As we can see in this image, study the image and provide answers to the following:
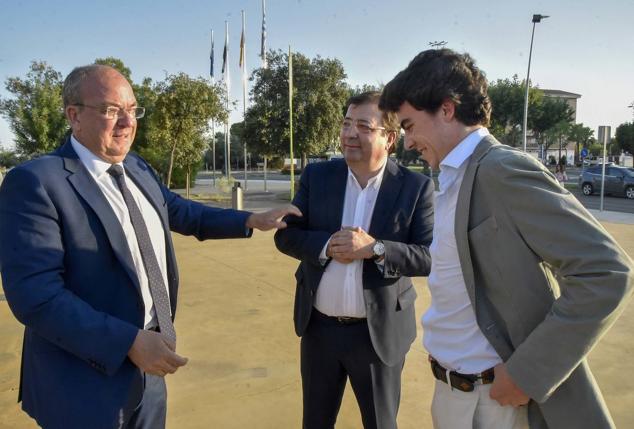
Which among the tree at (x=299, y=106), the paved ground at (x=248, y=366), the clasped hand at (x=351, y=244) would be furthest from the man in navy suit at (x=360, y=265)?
the tree at (x=299, y=106)

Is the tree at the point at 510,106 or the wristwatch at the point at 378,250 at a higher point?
the tree at the point at 510,106

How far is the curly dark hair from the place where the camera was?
1.50m

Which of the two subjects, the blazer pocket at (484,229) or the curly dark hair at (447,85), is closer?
the blazer pocket at (484,229)

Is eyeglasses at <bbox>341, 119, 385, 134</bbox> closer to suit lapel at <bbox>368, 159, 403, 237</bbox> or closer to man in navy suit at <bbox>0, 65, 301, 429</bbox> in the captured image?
suit lapel at <bbox>368, 159, 403, 237</bbox>

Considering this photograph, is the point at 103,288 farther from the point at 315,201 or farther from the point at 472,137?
the point at 472,137

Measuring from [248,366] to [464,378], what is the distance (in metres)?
2.70

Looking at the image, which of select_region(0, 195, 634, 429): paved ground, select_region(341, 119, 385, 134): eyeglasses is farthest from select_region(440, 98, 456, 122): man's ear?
select_region(0, 195, 634, 429): paved ground

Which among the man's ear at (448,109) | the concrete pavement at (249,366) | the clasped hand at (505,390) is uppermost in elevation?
the man's ear at (448,109)

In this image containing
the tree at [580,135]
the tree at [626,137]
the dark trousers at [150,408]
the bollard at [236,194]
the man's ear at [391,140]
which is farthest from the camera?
the tree at [580,135]

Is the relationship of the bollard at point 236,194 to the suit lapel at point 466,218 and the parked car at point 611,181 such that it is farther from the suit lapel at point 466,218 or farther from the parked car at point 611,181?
the parked car at point 611,181

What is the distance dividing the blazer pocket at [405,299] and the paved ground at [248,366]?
43.1 inches

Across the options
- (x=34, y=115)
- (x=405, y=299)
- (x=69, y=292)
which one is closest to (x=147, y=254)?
(x=69, y=292)

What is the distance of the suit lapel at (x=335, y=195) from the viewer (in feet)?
8.18

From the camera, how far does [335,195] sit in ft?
8.25
